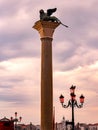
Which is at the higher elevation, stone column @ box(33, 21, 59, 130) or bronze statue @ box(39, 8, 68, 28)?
bronze statue @ box(39, 8, 68, 28)

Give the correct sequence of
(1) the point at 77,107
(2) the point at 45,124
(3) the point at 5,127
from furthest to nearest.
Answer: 1. (3) the point at 5,127
2. (1) the point at 77,107
3. (2) the point at 45,124

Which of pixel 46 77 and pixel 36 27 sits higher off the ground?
pixel 36 27

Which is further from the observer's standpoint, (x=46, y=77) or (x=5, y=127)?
(x=5, y=127)

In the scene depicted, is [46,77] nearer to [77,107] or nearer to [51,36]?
[51,36]

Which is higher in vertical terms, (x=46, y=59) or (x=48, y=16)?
(x=48, y=16)

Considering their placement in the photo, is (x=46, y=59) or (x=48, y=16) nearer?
(x=46, y=59)

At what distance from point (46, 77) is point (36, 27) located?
224cm

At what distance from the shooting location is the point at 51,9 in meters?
18.7


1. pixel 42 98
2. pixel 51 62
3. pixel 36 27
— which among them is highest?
pixel 36 27

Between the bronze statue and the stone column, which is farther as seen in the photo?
the bronze statue

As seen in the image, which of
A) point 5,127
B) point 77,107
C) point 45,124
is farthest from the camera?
point 5,127

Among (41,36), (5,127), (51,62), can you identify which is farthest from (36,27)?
(5,127)

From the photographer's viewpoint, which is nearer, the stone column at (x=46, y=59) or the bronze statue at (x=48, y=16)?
the stone column at (x=46, y=59)

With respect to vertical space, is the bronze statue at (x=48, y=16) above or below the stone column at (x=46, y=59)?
above
